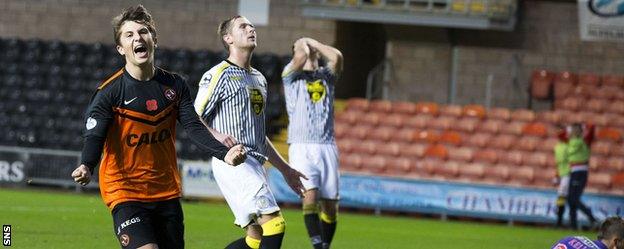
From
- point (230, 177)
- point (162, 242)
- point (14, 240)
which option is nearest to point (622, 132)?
point (14, 240)

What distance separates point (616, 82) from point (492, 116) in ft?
9.54

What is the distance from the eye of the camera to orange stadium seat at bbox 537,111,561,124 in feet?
93.5

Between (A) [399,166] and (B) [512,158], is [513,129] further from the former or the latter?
(A) [399,166]

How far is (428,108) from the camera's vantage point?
29078mm

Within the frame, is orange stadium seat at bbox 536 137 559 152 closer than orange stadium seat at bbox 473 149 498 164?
No

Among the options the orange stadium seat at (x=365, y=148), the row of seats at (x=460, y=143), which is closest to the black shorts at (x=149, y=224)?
the row of seats at (x=460, y=143)

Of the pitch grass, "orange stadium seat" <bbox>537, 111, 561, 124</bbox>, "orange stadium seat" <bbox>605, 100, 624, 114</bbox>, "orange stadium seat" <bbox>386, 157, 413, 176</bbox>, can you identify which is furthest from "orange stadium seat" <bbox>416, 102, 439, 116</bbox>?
the pitch grass

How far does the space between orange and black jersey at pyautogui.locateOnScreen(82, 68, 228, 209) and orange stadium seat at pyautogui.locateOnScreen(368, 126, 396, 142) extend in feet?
65.6

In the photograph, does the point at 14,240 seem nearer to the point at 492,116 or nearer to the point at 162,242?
the point at 162,242

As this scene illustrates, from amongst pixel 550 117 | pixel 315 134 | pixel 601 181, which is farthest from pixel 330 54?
pixel 550 117

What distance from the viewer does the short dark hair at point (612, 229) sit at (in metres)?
8.84

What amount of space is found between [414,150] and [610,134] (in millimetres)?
4042

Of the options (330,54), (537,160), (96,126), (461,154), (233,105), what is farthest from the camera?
(461,154)

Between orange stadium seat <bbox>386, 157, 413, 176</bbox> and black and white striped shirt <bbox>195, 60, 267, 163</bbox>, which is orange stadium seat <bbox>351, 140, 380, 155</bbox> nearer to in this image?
orange stadium seat <bbox>386, 157, 413, 176</bbox>
